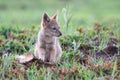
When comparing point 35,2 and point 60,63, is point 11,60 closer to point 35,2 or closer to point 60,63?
point 60,63

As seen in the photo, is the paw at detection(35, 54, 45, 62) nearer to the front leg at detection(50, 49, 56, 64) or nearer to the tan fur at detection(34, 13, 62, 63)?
the tan fur at detection(34, 13, 62, 63)

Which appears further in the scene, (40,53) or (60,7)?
(60,7)

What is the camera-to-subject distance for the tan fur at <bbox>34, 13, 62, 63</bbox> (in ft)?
28.1

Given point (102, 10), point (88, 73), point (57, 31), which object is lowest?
point (88, 73)

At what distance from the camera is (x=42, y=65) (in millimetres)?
8086

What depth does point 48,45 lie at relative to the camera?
8.65m

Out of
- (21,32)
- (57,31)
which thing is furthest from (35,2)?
(57,31)

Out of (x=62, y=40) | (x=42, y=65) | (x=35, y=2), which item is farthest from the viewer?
(x=35, y=2)

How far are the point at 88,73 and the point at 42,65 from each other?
0.90m

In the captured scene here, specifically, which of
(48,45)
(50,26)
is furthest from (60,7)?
(48,45)

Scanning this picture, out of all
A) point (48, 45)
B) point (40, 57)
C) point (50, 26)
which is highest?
point (50, 26)

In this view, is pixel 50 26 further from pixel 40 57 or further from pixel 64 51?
pixel 40 57

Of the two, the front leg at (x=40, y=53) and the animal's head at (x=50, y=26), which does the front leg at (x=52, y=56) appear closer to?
the front leg at (x=40, y=53)

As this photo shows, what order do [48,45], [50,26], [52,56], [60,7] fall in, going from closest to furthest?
[52,56], [48,45], [50,26], [60,7]
